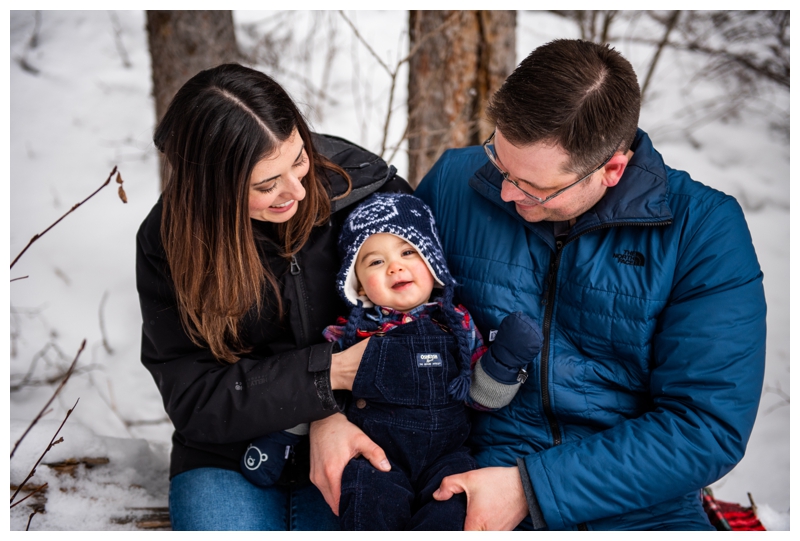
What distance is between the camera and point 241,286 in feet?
7.02

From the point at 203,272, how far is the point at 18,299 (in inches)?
113

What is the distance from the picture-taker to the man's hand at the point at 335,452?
2080 millimetres

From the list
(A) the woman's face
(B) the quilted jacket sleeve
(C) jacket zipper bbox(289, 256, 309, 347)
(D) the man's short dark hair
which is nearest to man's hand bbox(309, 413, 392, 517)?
(C) jacket zipper bbox(289, 256, 309, 347)

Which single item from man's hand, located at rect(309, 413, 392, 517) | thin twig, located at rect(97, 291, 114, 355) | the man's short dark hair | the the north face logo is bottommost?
thin twig, located at rect(97, 291, 114, 355)

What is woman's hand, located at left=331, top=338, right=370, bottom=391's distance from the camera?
218 centimetres

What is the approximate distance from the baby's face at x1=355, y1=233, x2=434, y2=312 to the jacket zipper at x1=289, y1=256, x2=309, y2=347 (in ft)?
0.79

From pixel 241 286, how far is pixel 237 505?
83 centimetres

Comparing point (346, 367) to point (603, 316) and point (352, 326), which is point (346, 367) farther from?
point (603, 316)

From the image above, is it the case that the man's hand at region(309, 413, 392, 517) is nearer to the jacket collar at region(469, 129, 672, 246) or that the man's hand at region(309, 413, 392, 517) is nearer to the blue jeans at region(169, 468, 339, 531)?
the blue jeans at region(169, 468, 339, 531)

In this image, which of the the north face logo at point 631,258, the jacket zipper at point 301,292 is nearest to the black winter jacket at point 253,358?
the jacket zipper at point 301,292

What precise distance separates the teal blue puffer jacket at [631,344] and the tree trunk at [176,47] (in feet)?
8.27

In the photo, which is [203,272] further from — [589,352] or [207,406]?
[589,352]

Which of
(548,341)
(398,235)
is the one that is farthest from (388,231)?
(548,341)
